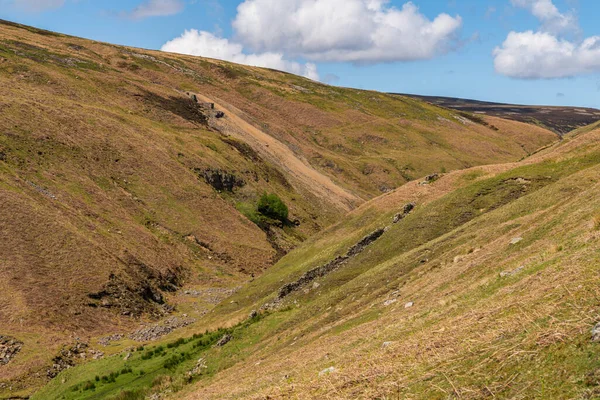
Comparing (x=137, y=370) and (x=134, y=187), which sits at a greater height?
(x=134, y=187)

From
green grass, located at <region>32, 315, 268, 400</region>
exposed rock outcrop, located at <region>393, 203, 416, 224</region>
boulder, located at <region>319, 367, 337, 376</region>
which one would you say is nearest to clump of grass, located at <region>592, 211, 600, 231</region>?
boulder, located at <region>319, 367, 337, 376</region>

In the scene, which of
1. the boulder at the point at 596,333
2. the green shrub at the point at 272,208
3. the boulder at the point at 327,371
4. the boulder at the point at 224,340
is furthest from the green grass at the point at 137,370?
the green shrub at the point at 272,208

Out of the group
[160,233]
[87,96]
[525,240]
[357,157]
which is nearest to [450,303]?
[525,240]

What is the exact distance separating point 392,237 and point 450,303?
20586 mm

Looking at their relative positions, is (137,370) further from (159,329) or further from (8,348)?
(159,329)

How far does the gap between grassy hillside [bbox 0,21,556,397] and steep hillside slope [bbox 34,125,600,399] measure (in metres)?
9.88

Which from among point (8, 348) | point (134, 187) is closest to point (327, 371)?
point (8, 348)

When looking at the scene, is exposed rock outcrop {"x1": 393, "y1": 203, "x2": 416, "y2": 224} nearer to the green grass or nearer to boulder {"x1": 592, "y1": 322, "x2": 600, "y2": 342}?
the green grass

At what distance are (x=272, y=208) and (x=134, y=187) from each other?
2009 cm

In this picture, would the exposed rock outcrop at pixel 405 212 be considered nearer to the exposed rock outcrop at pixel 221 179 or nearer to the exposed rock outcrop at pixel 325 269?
the exposed rock outcrop at pixel 325 269

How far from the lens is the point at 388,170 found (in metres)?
127

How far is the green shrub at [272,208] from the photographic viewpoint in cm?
7981

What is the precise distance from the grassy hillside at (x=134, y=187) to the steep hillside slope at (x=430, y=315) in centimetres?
988

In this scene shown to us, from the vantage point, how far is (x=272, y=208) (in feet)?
261
